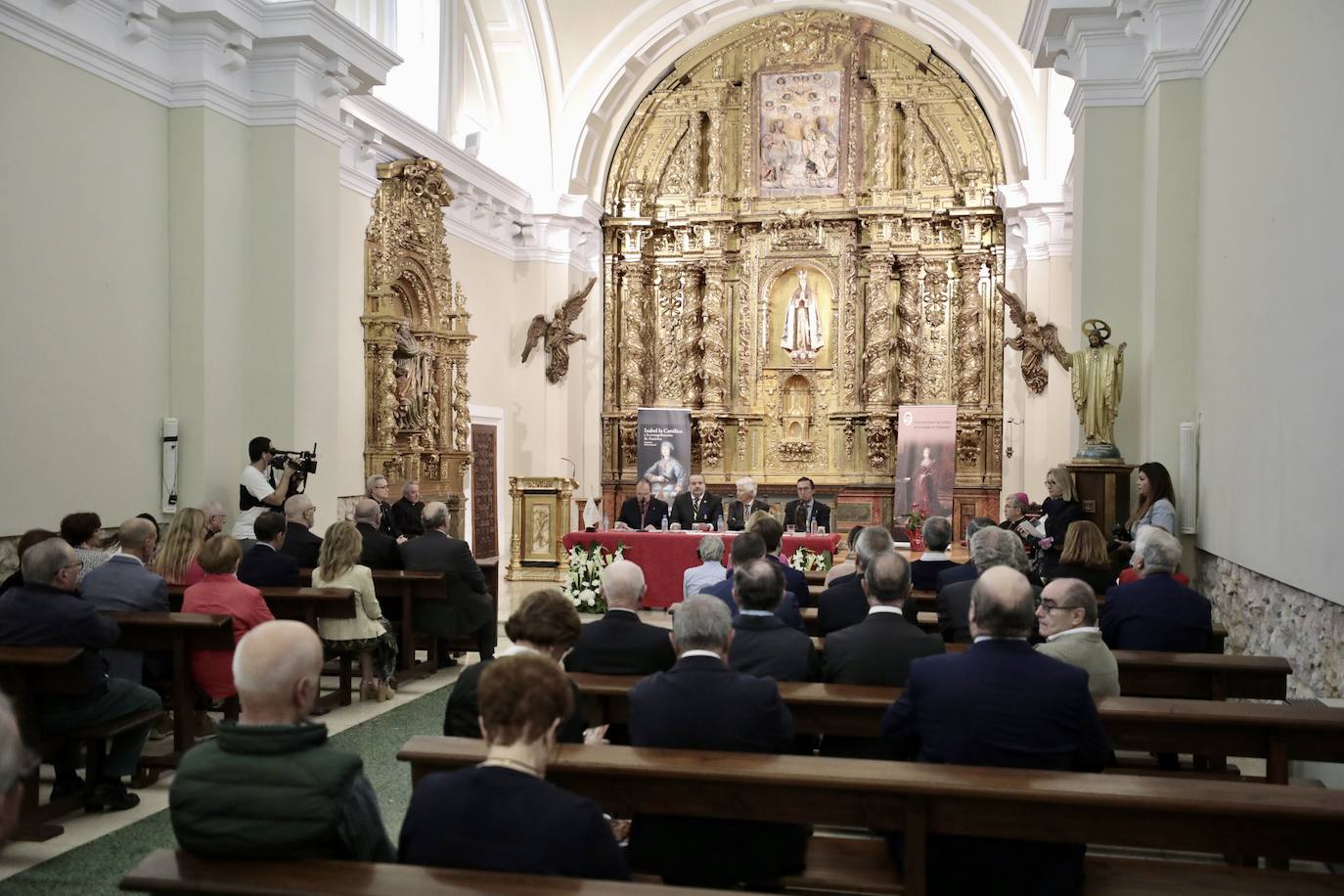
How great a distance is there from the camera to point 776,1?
1762 centimetres

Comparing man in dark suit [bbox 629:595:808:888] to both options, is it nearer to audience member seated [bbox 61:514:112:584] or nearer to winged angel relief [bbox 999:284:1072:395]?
audience member seated [bbox 61:514:112:584]

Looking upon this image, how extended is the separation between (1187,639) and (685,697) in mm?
3078

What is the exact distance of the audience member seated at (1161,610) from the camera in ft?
18.0

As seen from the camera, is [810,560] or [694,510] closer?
[810,560]

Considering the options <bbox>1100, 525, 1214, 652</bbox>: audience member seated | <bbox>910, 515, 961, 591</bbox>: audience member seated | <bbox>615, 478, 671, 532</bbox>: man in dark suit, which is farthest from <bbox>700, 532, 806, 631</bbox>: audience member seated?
<bbox>615, 478, 671, 532</bbox>: man in dark suit

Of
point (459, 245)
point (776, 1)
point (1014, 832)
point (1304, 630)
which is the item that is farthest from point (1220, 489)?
point (776, 1)

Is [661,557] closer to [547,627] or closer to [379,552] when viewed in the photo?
[379,552]

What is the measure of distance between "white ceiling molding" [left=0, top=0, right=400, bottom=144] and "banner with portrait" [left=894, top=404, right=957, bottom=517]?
8.61 m

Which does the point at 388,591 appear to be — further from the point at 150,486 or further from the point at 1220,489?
the point at 1220,489

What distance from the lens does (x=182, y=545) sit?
687 cm

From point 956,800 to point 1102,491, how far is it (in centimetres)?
670

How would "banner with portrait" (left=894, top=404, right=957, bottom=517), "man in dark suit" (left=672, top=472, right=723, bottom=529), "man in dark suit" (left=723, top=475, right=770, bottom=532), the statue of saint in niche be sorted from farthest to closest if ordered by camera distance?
the statue of saint in niche < "banner with portrait" (left=894, top=404, right=957, bottom=517) < "man in dark suit" (left=672, top=472, right=723, bottom=529) < "man in dark suit" (left=723, top=475, right=770, bottom=532)

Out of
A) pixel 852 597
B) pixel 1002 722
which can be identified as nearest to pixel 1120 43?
pixel 852 597

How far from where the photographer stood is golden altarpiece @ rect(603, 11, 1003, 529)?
17688 mm
